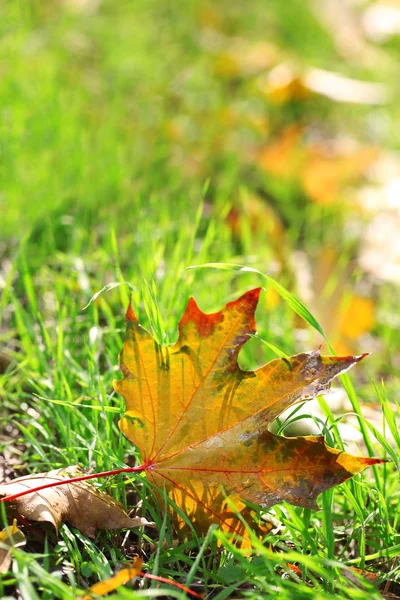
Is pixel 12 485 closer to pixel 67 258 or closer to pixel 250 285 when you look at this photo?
pixel 67 258

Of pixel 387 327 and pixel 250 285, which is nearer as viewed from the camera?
pixel 250 285

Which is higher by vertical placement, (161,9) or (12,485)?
(161,9)

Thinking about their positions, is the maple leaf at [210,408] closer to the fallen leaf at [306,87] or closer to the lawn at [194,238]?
the lawn at [194,238]

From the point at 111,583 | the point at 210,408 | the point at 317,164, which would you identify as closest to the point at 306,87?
the point at 317,164

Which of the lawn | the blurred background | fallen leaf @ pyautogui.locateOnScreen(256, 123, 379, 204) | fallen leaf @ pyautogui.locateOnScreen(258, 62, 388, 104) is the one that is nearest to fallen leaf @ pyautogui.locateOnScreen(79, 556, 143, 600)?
the lawn

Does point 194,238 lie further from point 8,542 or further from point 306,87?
point 306,87

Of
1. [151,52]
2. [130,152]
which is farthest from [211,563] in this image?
[151,52]
